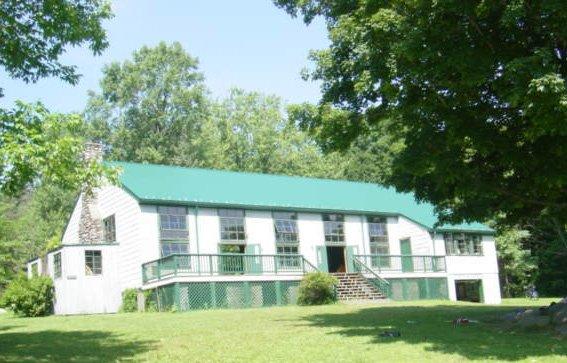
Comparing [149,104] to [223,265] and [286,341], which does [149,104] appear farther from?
[286,341]

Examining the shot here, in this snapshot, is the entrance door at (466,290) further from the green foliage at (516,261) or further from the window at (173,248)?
the window at (173,248)

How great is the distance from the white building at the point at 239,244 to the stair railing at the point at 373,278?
7cm

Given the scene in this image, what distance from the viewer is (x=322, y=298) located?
28188mm

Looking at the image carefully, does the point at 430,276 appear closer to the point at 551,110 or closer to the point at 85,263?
the point at 85,263

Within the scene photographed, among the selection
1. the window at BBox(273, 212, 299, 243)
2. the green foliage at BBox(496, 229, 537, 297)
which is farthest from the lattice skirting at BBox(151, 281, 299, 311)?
the green foliage at BBox(496, 229, 537, 297)

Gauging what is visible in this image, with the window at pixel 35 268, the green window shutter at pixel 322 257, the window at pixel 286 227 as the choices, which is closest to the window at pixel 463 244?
the green window shutter at pixel 322 257

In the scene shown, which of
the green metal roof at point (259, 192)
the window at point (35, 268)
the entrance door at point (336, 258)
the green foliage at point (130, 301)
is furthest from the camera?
the entrance door at point (336, 258)

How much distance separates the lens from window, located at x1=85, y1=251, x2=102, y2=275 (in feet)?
95.5

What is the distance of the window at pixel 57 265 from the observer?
29017 millimetres

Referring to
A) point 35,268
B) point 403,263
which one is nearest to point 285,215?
point 403,263

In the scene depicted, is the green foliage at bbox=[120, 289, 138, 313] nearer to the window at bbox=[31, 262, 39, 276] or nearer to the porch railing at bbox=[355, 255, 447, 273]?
the window at bbox=[31, 262, 39, 276]

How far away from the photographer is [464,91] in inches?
519

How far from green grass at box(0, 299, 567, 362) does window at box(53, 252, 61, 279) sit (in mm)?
10403

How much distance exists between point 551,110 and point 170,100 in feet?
179
